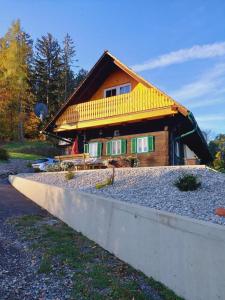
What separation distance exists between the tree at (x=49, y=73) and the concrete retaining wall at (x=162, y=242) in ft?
135

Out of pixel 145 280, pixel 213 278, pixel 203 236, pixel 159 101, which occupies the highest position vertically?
pixel 159 101

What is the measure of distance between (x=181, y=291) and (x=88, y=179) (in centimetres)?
929

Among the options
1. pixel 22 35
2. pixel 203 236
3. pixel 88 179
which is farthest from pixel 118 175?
pixel 22 35

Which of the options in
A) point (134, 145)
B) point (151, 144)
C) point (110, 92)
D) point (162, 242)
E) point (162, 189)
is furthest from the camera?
point (110, 92)

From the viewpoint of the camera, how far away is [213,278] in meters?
5.00

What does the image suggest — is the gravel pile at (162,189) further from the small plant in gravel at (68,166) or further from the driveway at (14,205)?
the small plant in gravel at (68,166)

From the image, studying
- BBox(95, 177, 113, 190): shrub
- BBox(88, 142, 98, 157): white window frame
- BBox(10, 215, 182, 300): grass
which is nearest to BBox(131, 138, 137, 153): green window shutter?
BBox(88, 142, 98, 157): white window frame

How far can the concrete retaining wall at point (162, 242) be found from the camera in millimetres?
5090

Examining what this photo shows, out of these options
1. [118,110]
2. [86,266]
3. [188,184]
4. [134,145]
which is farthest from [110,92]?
[86,266]

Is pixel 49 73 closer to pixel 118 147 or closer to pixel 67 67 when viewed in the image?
pixel 67 67

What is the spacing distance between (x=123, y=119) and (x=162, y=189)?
9.92m

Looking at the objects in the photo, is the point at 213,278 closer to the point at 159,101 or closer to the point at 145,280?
the point at 145,280

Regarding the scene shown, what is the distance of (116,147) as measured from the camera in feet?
71.8

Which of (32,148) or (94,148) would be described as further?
(32,148)
